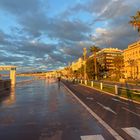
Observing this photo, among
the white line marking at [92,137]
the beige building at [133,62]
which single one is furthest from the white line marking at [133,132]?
the beige building at [133,62]

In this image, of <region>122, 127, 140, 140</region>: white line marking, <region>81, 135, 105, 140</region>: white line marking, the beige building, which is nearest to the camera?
<region>81, 135, 105, 140</region>: white line marking

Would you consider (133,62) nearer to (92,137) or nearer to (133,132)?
(133,132)

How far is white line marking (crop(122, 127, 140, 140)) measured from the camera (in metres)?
8.49

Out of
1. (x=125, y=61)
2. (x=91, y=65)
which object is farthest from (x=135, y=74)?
(x=91, y=65)

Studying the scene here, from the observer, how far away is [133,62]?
12575 centimetres

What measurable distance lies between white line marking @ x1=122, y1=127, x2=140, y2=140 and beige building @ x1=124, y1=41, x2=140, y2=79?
373 ft

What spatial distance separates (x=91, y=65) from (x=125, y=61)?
62230 mm

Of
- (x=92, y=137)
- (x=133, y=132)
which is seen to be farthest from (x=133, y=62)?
(x=92, y=137)

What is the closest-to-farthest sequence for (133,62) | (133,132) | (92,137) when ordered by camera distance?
(92,137)
(133,132)
(133,62)

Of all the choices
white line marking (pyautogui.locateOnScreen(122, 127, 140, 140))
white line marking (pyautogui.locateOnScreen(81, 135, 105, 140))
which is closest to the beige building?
white line marking (pyautogui.locateOnScreen(122, 127, 140, 140))

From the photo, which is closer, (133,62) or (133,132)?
(133,132)

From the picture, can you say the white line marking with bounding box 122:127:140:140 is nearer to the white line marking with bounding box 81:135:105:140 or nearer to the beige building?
the white line marking with bounding box 81:135:105:140

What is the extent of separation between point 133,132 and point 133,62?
120 metres

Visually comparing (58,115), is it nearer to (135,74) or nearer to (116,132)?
(116,132)
